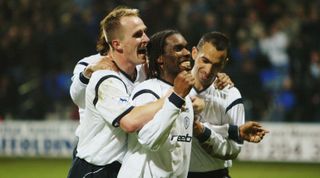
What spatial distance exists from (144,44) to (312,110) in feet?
31.3

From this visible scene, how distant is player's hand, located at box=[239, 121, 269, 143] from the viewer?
5.19 meters

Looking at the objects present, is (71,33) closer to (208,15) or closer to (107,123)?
(208,15)

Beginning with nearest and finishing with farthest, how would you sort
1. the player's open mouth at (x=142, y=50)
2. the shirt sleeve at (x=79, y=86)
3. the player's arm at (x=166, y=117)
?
1. the player's arm at (x=166, y=117)
2. the player's open mouth at (x=142, y=50)
3. the shirt sleeve at (x=79, y=86)

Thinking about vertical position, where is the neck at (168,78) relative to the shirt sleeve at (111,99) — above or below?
above

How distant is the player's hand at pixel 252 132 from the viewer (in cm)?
519

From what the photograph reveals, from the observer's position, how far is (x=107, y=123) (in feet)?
15.7

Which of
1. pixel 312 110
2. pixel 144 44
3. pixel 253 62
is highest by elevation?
pixel 144 44

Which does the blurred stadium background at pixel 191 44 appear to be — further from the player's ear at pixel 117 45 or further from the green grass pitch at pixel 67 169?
the player's ear at pixel 117 45

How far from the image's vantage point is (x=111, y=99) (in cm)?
457

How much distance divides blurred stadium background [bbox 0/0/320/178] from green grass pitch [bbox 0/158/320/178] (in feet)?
0.12

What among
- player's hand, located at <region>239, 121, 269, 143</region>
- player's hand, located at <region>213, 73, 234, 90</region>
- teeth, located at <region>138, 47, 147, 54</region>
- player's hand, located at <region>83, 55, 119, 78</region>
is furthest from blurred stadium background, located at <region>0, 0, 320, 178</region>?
teeth, located at <region>138, 47, 147, 54</region>

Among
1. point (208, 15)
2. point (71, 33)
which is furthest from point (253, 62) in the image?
point (71, 33)

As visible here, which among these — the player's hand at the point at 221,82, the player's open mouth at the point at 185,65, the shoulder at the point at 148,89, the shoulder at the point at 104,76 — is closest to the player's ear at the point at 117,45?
the shoulder at the point at 104,76

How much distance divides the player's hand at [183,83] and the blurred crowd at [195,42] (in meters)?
9.72
